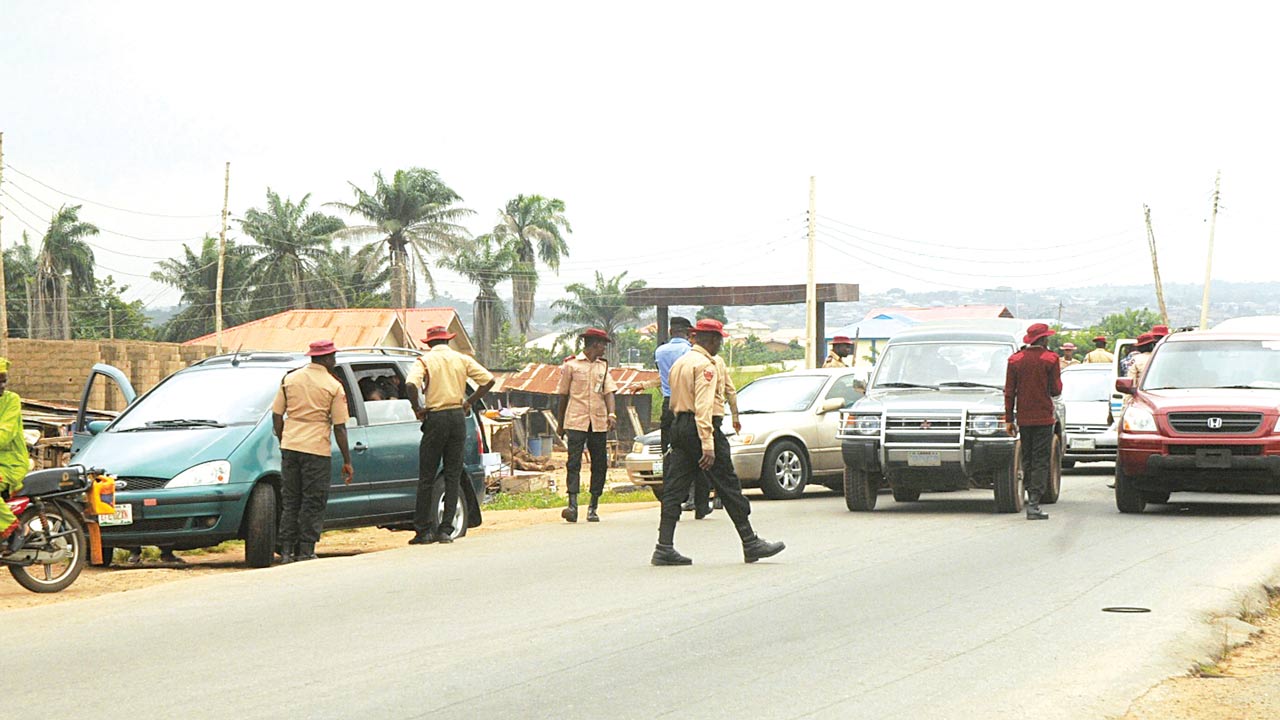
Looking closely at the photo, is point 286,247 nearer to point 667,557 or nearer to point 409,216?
point 409,216

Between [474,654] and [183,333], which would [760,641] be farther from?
[183,333]

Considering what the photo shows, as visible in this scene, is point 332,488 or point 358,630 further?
point 332,488

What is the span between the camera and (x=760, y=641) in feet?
27.1

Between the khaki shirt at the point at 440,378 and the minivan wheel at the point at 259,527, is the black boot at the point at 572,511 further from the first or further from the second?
the minivan wheel at the point at 259,527

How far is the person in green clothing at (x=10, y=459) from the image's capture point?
36.1 feet

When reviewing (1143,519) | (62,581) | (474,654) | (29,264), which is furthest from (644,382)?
(29,264)

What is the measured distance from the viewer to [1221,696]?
7.09 meters

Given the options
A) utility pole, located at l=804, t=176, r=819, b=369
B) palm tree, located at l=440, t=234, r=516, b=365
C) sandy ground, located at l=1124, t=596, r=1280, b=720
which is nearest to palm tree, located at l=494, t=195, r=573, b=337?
palm tree, located at l=440, t=234, r=516, b=365

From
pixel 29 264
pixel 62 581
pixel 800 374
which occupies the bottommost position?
pixel 62 581

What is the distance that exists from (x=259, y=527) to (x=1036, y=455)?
790 cm

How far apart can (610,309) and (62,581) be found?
94.1 metres

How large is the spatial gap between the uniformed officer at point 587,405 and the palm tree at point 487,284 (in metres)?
62.0

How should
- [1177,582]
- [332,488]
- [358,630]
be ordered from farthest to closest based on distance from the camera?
1. [332,488]
2. [1177,582]
3. [358,630]

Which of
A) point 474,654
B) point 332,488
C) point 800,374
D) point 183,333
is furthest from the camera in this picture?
point 183,333
